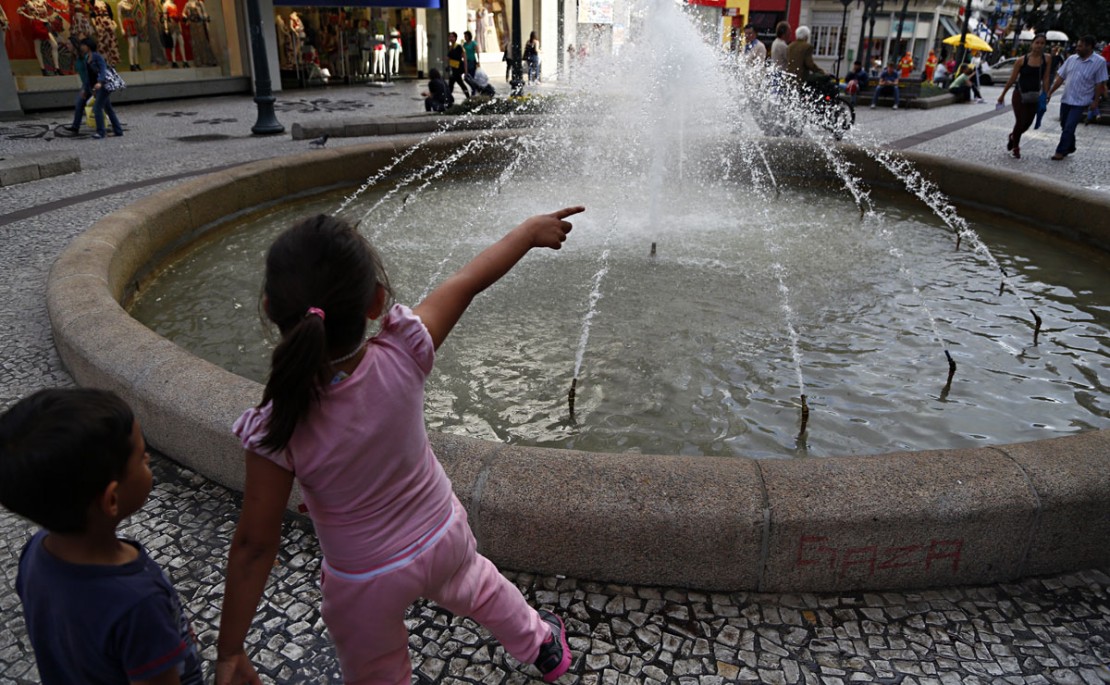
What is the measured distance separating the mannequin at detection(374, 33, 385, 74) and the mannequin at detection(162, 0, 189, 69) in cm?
682

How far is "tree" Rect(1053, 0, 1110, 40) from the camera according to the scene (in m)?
40.8

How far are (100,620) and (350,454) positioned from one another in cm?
50

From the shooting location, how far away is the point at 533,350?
4.65 meters

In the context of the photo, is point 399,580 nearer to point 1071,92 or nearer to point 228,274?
point 228,274

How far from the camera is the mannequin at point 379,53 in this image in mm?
25562

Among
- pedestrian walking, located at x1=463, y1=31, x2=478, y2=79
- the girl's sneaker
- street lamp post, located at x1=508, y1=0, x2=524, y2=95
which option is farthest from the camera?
pedestrian walking, located at x1=463, y1=31, x2=478, y2=79

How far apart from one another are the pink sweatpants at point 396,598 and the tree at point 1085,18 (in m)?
50.7

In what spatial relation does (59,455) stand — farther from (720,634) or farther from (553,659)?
(720,634)

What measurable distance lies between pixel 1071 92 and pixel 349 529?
42.1ft

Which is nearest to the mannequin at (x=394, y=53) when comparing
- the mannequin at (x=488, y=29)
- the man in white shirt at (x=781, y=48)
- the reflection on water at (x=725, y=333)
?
the mannequin at (x=488, y=29)

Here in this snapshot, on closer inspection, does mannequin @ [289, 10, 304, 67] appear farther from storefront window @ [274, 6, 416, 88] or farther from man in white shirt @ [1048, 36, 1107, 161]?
man in white shirt @ [1048, 36, 1107, 161]

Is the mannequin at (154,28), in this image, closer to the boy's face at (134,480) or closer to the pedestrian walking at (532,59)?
the pedestrian walking at (532,59)

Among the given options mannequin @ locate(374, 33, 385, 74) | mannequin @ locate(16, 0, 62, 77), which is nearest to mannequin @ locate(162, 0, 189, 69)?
mannequin @ locate(16, 0, 62, 77)

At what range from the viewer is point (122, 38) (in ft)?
62.6
